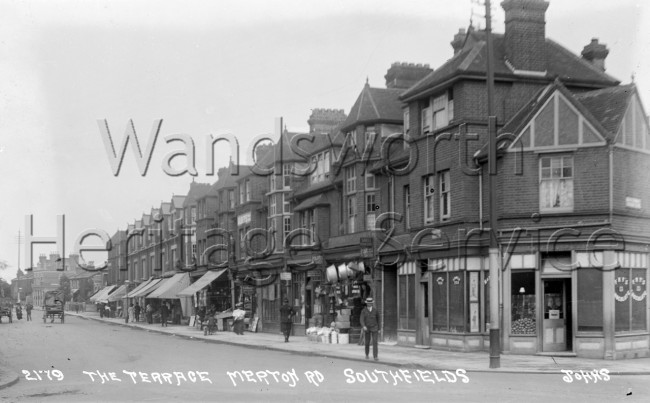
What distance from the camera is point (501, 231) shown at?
2442 cm

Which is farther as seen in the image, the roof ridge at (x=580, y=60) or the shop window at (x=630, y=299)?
the roof ridge at (x=580, y=60)

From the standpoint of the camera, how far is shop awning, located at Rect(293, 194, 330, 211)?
37825 millimetres

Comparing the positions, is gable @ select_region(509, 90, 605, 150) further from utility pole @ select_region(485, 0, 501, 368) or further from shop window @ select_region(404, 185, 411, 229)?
shop window @ select_region(404, 185, 411, 229)

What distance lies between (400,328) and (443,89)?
904cm

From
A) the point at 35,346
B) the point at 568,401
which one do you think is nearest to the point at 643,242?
the point at 568,401

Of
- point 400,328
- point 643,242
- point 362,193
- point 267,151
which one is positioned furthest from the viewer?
point 267,151

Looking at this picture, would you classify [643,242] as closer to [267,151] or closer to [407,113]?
[407,113]

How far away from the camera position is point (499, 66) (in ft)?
87.1

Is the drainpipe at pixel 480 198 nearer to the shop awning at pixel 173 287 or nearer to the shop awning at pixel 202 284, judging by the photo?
the shop awning at pixel 202 284

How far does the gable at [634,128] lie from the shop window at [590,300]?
406 cm

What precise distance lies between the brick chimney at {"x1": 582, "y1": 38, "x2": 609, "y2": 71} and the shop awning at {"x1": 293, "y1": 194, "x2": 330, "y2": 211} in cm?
1368

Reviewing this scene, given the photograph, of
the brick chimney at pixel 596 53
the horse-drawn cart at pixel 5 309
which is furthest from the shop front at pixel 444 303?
the horse-drawn cart at pixel 5 309

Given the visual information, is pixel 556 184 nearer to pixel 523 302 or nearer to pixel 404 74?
pixel 523 302

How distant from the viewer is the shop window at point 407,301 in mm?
28734
